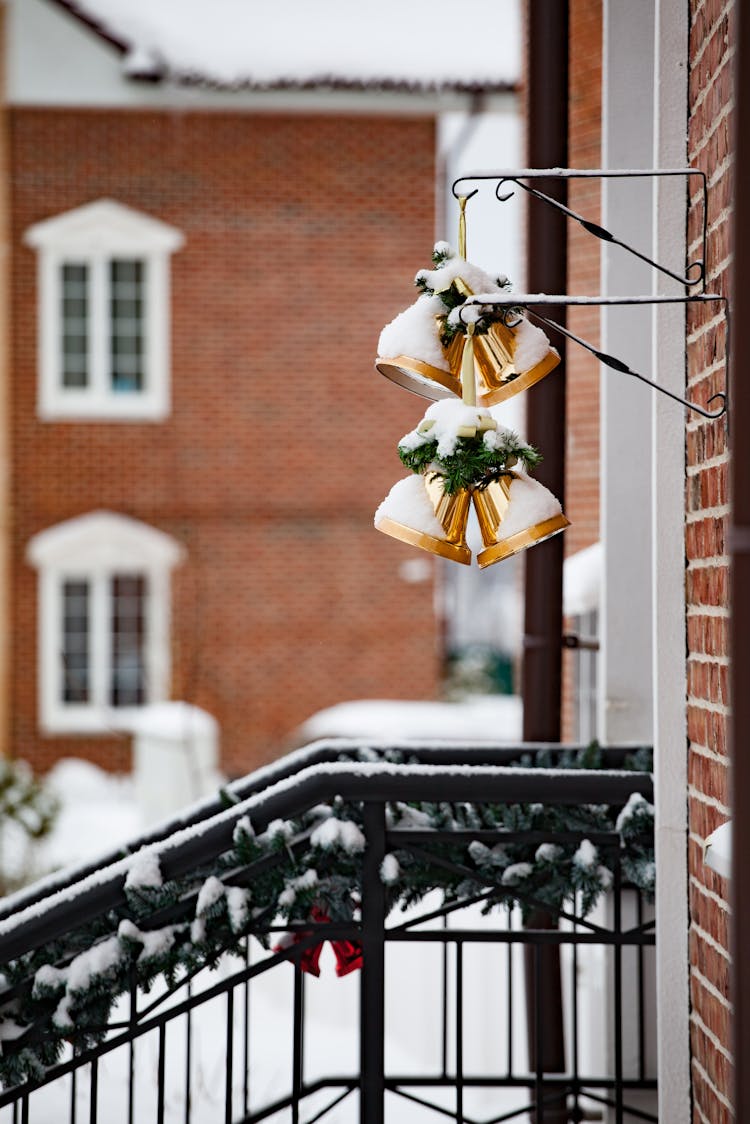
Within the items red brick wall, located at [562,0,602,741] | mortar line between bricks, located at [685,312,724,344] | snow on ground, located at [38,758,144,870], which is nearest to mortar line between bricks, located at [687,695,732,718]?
mortar line between bricks, located at [685,312,724,344]

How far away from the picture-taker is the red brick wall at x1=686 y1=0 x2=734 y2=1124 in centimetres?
279

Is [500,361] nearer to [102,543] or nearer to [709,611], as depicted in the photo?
[709,611]

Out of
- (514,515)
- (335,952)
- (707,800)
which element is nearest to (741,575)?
(514,515)

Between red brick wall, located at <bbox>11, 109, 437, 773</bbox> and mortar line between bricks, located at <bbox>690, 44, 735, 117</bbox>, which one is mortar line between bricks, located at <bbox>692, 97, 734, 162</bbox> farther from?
red brick wall, located at <bbox>11, 109, 437, 773</bbox>

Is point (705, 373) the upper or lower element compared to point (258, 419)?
lower

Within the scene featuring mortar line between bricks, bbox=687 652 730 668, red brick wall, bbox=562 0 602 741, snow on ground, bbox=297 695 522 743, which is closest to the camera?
mortar line between bricks, bbox=687 652 730 668

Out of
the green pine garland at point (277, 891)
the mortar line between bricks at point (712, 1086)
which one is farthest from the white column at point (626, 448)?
the mortar line between bricks at point (712, 1086)

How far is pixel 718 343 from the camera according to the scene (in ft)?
9.36

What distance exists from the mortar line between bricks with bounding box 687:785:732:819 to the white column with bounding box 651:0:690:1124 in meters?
0.06

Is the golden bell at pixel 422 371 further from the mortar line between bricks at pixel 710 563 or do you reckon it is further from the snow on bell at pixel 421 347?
the mortar line between bricks at pixel 710 563

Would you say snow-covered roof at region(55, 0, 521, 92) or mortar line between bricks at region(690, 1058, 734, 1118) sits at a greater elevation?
snow-covered roof at region(55, 0, 521, 92)

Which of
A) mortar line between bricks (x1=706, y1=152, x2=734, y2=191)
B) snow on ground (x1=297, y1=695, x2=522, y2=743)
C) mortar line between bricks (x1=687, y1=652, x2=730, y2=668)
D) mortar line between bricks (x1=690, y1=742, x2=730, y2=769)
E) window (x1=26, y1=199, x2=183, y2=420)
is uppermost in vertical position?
window (x1=26, y1=199, x2=183, y2=420)

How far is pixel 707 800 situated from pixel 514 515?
2.62ft

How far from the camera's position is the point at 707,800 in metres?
2.93
